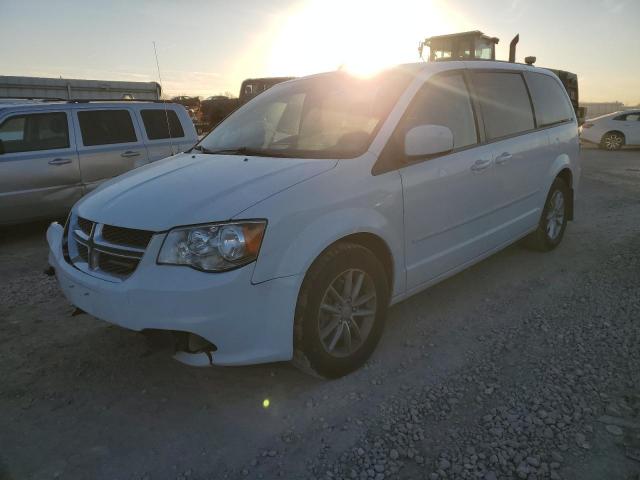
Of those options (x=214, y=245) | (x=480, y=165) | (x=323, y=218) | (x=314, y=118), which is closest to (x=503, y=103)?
(x=480, y=165)

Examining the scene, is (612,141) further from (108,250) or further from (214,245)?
(108,250)

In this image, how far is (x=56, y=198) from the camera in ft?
19.5

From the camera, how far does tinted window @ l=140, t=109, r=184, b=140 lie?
22.4 ft

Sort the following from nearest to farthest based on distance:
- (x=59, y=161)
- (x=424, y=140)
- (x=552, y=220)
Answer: (x=424, y=140) → (x=552, y=220) → (x=59, y=161)

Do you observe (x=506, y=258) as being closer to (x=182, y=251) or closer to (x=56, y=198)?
(x=182, y=251)

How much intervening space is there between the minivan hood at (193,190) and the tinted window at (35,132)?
3.72 metres

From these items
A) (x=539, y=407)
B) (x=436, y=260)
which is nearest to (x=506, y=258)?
(x=436, y=260)

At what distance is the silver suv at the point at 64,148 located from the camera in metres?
5.64

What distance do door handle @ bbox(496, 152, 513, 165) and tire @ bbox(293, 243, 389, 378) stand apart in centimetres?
155

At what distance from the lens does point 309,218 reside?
232 centimetres

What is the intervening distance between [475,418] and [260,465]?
108 cm

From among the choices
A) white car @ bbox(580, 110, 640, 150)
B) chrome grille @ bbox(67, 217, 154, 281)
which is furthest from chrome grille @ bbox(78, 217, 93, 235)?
white car @ bbox(580, 110, 640, 150)

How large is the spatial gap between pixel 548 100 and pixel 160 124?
528 centimetres

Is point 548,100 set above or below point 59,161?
above
